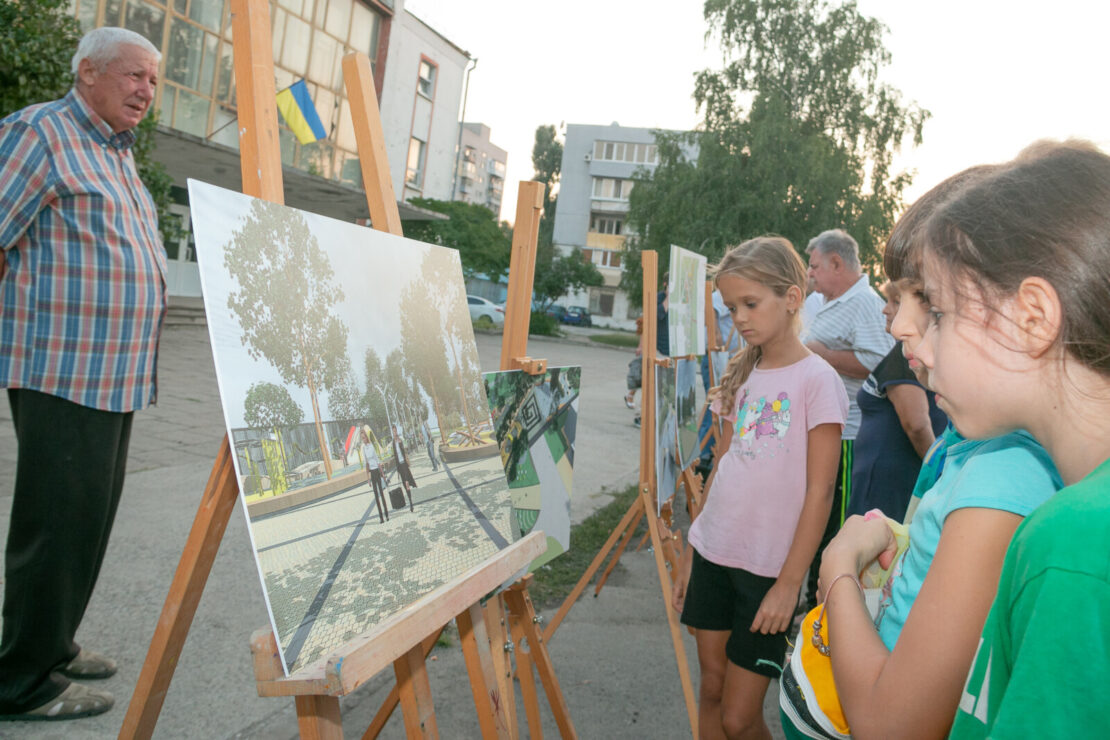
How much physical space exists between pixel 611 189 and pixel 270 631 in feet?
179

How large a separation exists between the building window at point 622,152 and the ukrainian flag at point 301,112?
5151 centimetres

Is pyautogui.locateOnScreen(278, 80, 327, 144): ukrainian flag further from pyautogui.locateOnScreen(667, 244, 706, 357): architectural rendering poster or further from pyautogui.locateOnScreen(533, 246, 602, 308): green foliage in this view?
pyautogui.locateOnScreen(533, 246, 602, 308): green foliage

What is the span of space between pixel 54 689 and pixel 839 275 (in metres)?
3.44

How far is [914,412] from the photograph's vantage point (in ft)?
8.16

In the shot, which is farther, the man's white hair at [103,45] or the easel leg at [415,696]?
the man's white hair at [103,45]

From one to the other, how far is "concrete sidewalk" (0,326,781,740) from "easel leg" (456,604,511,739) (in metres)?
0.98

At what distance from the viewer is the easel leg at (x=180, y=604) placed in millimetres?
1280

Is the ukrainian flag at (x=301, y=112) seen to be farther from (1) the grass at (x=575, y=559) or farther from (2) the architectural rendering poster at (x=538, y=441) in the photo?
(1) the grass at (x=575, y=559)

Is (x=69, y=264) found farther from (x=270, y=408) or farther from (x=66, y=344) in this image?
(x=270, y=408)

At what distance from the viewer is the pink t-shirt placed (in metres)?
2.02

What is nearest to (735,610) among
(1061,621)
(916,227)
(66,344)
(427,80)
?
(916,227)


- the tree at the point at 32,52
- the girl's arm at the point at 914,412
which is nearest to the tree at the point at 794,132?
the tree at the point at 32,52

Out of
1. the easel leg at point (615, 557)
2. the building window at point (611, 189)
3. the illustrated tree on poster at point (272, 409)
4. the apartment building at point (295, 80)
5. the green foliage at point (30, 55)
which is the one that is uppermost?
the building window at point (611, 189)

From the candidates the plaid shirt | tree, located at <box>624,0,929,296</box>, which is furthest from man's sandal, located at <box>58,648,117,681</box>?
tree, located at <box>624,0,929,296</box>
